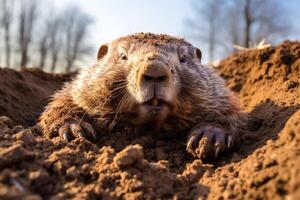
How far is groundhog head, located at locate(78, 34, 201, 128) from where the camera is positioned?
3518 millimetres

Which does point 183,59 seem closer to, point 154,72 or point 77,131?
point 154,72

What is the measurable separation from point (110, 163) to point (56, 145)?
61cm

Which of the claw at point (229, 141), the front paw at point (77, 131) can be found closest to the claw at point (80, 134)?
the front paw at point (77, 131)

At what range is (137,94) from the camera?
360 cm

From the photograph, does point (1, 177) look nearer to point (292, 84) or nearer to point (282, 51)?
point (292, 84)

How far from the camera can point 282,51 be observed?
6121mm

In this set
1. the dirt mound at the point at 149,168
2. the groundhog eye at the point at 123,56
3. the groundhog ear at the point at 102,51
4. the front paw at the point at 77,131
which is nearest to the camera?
the dirt mound at the point at 149,168

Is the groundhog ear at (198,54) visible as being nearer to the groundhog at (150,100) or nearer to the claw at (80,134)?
the groundhog at (150,100)

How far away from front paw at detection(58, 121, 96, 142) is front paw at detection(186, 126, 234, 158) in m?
0.94

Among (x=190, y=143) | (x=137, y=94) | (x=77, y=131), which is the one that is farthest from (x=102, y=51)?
(x=190, y=143)

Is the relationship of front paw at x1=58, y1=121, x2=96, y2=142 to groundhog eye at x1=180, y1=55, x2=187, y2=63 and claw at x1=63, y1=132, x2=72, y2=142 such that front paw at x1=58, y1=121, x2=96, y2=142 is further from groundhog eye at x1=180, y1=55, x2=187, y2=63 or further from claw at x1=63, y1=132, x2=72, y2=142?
groundhog eye at x1=180, y1=55, x2=187, y2=63

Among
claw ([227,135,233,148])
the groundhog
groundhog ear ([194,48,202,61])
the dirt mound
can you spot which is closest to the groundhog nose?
the groundhog

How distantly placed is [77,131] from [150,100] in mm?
775

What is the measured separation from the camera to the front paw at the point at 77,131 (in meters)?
3.84
